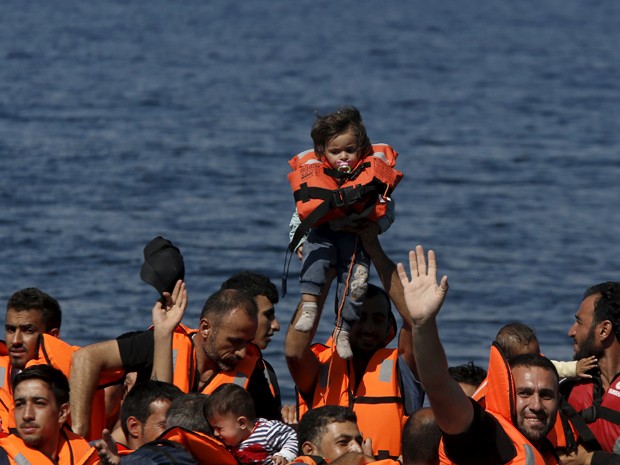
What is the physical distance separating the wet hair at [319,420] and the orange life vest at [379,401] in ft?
2.47

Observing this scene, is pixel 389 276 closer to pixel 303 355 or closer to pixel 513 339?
pixel 303 355

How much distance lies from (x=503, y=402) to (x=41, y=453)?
237 centimetres

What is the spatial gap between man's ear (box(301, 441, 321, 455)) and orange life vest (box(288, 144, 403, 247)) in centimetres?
133

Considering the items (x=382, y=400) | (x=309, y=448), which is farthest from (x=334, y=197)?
(x=309, y=448)

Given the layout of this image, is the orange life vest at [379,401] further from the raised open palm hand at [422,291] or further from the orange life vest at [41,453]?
the raised open palm hand at [422,291]

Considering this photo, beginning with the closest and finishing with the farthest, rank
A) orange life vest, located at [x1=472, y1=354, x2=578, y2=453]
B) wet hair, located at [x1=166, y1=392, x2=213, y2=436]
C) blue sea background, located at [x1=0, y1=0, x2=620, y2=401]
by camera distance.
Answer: wet hair, located at [x1=166, y1=392, x2=213, y2=436]
orange life vest, located at [x1=472, y1=354, x2=578, y2=453]
blue sea background, located at [x1=0, y1=0, x2=620, y2=401]

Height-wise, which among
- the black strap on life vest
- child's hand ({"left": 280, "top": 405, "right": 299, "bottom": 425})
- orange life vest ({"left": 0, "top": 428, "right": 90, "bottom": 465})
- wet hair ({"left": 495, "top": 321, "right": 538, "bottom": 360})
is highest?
the black strap on life vest

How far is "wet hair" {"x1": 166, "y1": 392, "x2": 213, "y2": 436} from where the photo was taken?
24.0 ft

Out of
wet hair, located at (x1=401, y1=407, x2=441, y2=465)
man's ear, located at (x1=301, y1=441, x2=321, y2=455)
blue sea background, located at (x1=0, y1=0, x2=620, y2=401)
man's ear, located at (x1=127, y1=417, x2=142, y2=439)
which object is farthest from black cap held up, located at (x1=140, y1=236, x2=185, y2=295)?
blue sea background, located at (x1=0, y1=0, x2=620, y2=401)

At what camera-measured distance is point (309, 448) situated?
24.7 ft

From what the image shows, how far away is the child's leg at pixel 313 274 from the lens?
8.23 meters

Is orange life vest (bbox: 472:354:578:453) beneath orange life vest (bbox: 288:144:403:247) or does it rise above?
beneath

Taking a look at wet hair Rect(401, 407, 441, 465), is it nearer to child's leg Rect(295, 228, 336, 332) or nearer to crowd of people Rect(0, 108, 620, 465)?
crowd of people Rect(0, 108, 620, 465)

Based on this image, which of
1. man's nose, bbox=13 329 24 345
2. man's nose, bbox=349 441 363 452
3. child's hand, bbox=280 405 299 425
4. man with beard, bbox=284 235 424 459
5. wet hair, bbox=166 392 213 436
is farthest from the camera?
child's hand, bbox=280 405 299 425
